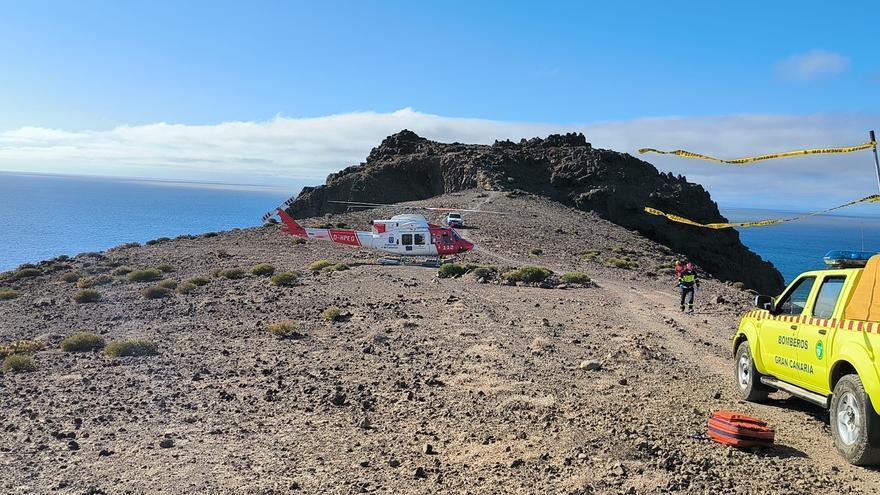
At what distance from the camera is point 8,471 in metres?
8.56

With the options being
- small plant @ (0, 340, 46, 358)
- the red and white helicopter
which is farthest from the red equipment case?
the red and white helicopter

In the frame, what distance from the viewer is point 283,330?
1708cm

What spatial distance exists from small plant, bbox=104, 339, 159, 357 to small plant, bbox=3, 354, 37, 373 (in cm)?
149

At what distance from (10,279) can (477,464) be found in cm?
3415

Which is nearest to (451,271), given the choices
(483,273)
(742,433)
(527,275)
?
(483,273)

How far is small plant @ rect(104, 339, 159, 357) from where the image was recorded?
15.3 metres

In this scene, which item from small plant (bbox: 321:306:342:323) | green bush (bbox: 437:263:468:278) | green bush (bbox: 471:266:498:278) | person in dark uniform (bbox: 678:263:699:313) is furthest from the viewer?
green bush (bbox: 437:263:468:278)

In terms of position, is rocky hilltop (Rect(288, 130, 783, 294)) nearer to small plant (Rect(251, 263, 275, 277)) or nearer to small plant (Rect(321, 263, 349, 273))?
small plant (Rect(321, 263, 349, 273))

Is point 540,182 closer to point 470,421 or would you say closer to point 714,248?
point 714,248

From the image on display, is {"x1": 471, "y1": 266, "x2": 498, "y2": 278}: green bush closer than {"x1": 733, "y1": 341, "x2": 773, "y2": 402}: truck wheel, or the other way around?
{"x1": 733, "y1": 341, "x2": 773, "y2": 402}: truck wheel

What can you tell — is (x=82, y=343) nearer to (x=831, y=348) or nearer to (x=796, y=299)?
(x=796, y=299)

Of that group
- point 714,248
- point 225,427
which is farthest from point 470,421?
point 714,248

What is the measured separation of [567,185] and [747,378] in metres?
73.3

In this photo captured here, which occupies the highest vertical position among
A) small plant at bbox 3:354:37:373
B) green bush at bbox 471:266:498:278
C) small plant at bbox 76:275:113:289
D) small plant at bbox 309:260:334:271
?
green bush at bbox 471:266:498:278
